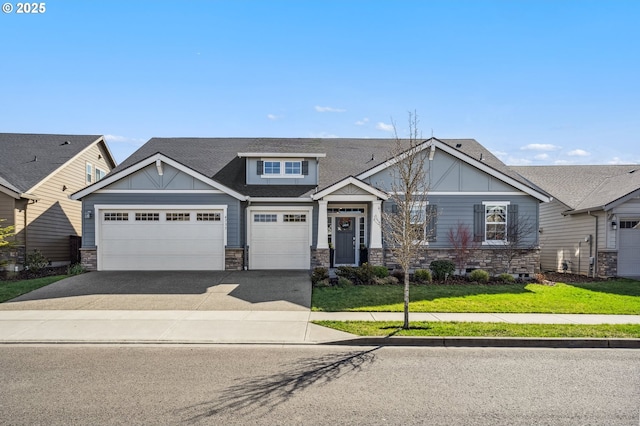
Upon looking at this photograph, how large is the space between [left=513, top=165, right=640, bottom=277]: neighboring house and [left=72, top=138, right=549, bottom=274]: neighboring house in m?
3.02

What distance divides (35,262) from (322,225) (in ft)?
36.7

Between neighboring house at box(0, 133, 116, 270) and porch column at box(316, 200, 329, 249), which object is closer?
porch column at box(316, 200, 329, 249)

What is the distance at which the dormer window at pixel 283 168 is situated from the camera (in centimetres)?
1917

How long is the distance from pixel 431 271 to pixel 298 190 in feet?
19.8

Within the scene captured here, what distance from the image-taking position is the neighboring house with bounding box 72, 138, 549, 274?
56.7 feet

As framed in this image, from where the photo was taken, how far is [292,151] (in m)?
19.0

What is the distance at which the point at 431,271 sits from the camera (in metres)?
16.6

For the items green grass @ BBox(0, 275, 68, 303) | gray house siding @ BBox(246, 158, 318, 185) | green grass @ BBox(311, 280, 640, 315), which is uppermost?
gray house siding @ BBox(246, 158, 318, 185)

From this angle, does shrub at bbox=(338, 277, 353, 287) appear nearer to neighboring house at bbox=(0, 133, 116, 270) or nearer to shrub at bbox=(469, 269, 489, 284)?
shrub at bbox=(469, 269, 489, 284)

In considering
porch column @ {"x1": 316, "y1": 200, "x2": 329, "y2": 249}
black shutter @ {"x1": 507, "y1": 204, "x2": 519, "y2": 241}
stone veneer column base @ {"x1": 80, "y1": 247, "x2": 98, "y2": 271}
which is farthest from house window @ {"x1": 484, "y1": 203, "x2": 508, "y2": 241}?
stone veneer column base @ {"x1": 80, "y1": 247, "x2": 98, "y2": 271}

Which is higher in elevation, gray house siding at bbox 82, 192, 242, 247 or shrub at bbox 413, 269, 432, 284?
gray house siding at bbox 82, 192, 242, 247

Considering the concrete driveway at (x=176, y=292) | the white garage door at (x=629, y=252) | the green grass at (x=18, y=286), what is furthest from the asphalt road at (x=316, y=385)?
the white garage door at (x=629, y=252)

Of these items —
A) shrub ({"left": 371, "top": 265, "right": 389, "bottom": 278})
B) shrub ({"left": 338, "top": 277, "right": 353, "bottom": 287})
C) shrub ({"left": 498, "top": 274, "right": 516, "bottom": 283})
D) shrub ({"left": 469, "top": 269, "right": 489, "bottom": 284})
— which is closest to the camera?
shrub ({"left": 338, "top": 277, "right": 353, "bottom": 287})

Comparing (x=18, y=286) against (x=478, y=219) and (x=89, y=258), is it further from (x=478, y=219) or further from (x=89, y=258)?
(x=478, y=219)
